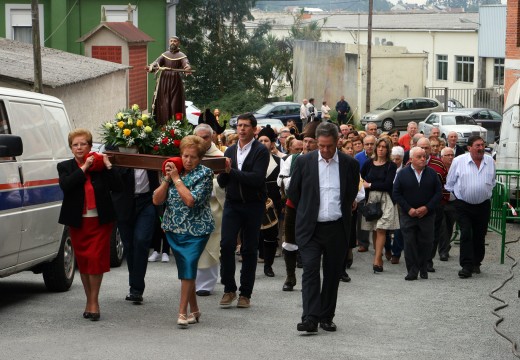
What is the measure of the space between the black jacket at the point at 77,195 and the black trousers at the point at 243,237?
1.48 metres

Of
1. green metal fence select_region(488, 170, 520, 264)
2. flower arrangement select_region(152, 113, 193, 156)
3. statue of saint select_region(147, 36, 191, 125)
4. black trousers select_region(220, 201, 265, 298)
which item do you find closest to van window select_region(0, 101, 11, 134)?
flower arrangement select_region(152, 113, 193, 156)

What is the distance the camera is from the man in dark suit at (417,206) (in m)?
14.9

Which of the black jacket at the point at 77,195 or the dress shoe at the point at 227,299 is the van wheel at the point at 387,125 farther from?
the black jacket at the point at 77,195

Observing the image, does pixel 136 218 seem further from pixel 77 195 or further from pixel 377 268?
pixel 377 268

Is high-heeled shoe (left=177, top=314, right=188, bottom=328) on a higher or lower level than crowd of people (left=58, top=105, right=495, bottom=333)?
lower

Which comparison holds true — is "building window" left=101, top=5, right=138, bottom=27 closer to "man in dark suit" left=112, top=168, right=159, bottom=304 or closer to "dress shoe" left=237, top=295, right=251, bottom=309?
"man in dark suit" left=112, top=168, right=159, bottom=304

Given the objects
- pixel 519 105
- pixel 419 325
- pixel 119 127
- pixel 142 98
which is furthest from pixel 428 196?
pixel 142 98

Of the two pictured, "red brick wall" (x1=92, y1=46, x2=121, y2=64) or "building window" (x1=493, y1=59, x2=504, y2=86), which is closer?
"red brick wall" (x1=92, y1=46, x2=121, y2=64)

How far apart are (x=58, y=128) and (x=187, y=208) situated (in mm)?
2652

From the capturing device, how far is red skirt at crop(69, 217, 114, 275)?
10.8m

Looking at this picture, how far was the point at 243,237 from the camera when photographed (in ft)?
39.8

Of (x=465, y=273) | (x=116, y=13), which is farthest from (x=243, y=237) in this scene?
(x=116, y=13)

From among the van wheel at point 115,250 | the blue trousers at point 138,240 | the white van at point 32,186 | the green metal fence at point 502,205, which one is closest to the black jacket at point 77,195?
the white van at point 32,186

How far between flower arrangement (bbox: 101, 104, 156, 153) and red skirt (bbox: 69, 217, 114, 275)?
1.09 meters
